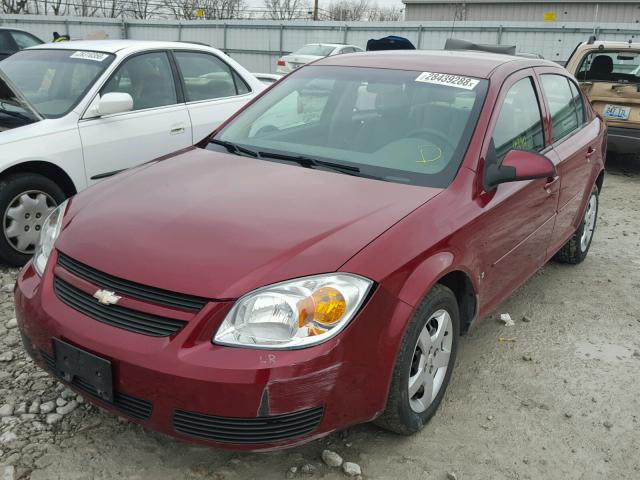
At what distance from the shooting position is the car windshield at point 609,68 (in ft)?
26.8

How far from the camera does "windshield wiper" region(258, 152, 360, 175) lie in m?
2.98

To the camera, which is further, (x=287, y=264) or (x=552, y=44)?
(x=552, y=44)

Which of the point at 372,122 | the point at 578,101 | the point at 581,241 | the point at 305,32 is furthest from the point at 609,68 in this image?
the point at 305,32

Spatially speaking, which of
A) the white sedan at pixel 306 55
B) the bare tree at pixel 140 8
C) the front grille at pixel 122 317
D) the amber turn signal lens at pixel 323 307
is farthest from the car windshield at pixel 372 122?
the bare tree at pixel 140 8

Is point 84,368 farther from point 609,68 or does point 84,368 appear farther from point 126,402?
point 609,68

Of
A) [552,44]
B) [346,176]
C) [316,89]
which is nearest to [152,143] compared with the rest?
[316,89]

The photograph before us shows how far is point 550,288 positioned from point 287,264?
9.67 ft

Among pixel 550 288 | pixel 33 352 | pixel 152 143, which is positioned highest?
pixel 152 143

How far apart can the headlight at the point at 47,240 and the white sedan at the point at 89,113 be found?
61.4 inches

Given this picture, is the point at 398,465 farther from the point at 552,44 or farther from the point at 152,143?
the point at 552,44

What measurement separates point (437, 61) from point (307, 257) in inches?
72.5

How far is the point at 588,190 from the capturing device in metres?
4.61

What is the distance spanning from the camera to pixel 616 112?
7.95 metres

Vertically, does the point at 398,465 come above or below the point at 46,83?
below
